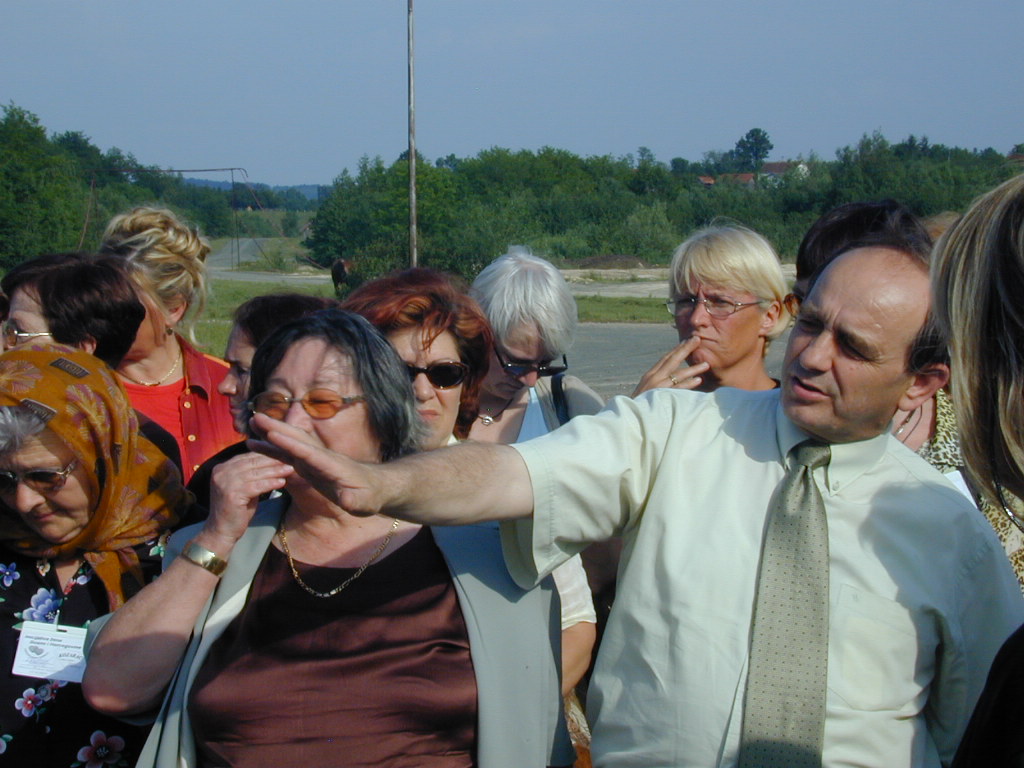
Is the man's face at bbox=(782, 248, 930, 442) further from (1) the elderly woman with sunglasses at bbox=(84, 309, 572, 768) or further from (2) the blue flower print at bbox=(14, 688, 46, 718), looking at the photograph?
(2) the blue flower print at bbox=(14, 688, 46, 718)

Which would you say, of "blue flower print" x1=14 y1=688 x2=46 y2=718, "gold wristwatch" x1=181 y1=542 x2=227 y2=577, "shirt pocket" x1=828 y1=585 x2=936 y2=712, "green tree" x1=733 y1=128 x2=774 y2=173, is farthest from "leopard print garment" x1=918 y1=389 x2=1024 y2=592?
"green tree" x1=733 y1=128 x2=774 y2=173

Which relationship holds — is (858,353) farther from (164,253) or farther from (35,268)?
(164,253)

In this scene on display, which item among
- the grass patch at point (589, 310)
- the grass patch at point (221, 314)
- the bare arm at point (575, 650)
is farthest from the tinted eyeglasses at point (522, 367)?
the grass patch at point (589, 310)

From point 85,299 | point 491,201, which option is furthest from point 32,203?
point 85,299

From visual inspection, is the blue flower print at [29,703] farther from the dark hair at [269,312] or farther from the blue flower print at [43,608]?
the dark hair at [269,312]

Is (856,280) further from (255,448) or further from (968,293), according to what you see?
(255,448)

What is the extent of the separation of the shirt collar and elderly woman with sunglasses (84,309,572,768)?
0.69m

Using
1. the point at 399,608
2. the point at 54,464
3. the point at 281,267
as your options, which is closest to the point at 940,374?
the point at 399,608

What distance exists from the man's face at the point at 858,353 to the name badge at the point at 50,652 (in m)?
1.83

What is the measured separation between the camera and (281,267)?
1843 inches

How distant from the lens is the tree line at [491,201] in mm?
33656

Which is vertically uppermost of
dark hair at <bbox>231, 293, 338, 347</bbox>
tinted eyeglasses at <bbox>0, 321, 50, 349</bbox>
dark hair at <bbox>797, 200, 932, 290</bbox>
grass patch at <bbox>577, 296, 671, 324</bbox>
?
dark hair at <bbox>797, 200, 932, 290</bbox>

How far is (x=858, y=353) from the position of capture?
2.06 m

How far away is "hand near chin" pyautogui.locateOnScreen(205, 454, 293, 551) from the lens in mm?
2092
